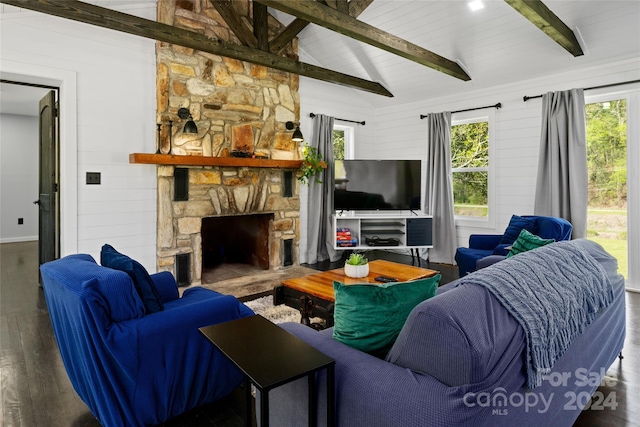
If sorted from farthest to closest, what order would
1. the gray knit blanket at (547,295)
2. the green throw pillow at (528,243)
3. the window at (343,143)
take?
1. the window at (343,143)
2. the green throw pillow at (528,243)
3. the gray knit blanket at (547,295)

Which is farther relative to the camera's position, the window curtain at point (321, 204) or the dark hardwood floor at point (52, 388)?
the window curtain at point (321, 204)

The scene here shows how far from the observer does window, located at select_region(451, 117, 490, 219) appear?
5.33 meters

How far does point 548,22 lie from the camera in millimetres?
3359

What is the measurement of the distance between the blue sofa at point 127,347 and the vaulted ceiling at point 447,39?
2.29m

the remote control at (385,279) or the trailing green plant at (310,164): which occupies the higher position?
the trailing green plant at (310,164)

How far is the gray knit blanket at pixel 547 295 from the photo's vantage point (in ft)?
4.22

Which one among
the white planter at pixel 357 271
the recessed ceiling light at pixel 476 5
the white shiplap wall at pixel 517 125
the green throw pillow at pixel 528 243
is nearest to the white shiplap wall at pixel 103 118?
the white planter at pixel 357 271

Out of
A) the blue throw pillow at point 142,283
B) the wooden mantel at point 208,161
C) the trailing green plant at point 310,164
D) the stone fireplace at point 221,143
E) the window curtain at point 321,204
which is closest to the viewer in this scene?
the blue throw pillow at point 142,283

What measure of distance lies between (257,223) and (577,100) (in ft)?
13.4

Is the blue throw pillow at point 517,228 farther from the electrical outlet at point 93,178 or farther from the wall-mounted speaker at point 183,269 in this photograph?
the electrical outlet at point 93,178

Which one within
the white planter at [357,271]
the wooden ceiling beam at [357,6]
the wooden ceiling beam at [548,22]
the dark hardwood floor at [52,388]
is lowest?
the dark hardwood floor at [52,388]

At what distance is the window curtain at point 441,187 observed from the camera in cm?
548

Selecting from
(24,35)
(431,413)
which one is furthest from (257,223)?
(431,413)

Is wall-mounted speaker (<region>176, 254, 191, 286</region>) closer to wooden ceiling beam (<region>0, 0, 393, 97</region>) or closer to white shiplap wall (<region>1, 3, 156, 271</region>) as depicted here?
white shiplap wall (<region>1, 3, 156, 271</region>)
